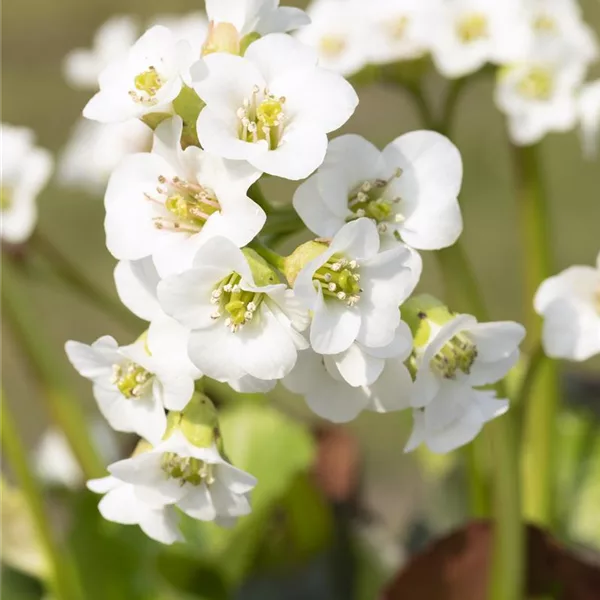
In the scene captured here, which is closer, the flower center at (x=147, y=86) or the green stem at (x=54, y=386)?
the flower center at (x=147, y=86)

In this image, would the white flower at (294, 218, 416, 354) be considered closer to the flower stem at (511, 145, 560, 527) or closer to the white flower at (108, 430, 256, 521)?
the white flower at (108, 430, 256, 521)

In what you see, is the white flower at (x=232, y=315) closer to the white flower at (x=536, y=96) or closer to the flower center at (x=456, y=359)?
the flower center at (x=456, y=359)

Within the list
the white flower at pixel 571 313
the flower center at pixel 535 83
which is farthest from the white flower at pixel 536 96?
the white flower at pixel 571 313

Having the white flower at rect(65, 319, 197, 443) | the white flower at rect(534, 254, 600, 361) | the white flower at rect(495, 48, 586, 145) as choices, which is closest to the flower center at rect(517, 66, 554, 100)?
the white flower at rect(495, 48, 586, 145)

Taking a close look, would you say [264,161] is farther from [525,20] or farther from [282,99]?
[525,20]

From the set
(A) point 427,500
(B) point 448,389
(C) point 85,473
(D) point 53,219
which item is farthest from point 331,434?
(D) point 53,219

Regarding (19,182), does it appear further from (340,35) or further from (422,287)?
(422,287)

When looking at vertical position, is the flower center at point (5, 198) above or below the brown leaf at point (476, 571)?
above
